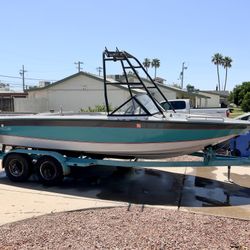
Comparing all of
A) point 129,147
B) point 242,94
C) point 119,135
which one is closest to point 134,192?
point 129,147

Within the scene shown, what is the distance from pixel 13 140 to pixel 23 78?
76028 mm

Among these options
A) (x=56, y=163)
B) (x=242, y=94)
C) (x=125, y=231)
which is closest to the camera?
(x=125, y=231)

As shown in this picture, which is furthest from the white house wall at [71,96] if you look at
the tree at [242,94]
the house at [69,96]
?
the tree at [242,94]

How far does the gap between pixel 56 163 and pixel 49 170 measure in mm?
252

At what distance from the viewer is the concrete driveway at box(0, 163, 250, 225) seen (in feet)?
20.5

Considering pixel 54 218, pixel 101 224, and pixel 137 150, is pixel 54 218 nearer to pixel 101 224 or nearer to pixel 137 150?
pixel 101 224

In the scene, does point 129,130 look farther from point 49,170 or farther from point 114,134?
point 49,170

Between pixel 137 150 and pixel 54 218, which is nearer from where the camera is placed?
pixel 54 218

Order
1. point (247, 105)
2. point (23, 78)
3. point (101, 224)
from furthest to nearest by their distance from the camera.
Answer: point (23, 78), point (247, 105), point (101, 224)

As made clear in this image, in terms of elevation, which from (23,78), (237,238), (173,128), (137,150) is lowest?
(237,238)

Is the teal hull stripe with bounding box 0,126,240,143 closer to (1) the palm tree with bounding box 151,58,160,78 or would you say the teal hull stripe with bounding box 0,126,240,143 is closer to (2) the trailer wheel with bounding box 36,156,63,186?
(2) the trailer wheel with bounding box 36,156,63,186

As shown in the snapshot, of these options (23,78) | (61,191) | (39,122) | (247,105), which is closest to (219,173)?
(61,191)

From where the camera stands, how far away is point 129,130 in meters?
7.39

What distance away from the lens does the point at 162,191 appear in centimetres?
741
